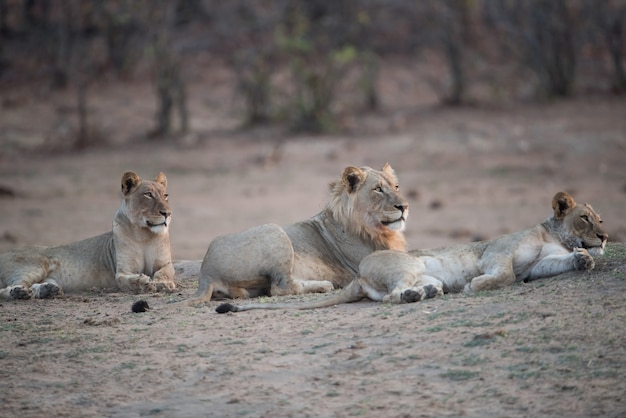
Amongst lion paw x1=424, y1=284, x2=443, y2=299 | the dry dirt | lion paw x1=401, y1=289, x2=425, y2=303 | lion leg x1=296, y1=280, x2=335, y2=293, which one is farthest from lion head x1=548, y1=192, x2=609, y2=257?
lion leg x1=296, y1=280, x2=335, y2=293

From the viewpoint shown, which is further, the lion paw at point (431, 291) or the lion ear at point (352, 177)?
the lion ear at point (352, 177)

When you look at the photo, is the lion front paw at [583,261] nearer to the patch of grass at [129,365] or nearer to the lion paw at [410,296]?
the lion paw at [410,296]

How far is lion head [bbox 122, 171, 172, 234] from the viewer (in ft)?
24.7

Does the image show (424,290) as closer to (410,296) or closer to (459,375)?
(410,296)

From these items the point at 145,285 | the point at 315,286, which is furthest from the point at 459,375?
the point at 145,285

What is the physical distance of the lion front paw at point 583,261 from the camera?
20.1 ft

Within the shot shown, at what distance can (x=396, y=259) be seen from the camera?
627cm

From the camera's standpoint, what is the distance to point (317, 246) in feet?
23.9

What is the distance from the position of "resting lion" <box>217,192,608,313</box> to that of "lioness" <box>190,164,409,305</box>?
533mm

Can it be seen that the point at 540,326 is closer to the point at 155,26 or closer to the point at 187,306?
the point at 187,306

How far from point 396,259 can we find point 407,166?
889 centimetres

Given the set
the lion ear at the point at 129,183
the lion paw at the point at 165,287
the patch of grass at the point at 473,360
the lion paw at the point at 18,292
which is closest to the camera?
the patch of grass at the point at 473,360

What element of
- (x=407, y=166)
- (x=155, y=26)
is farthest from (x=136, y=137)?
(x=407, y=166)

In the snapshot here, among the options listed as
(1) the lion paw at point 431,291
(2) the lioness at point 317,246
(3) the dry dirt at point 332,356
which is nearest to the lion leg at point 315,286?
(2) the lioness at point 317,246
